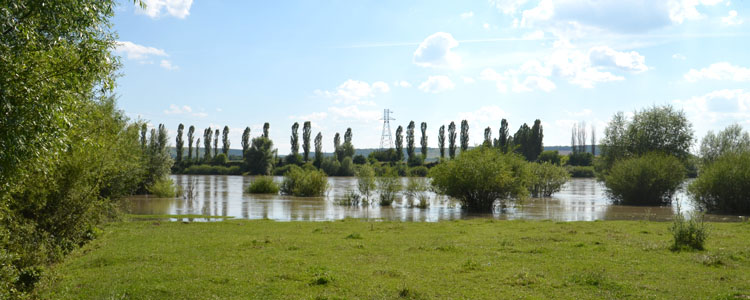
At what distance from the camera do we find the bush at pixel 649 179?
42.6 m

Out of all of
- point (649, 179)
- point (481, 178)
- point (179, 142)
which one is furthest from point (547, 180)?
point (179, 142)

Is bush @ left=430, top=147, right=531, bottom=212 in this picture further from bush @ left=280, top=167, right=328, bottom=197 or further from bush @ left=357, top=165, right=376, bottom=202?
bush @ left=280, top=167, right=328, bottom=197

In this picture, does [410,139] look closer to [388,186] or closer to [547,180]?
[547,180]

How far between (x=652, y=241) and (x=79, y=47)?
60.9 ft

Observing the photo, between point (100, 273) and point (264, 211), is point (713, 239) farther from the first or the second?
point (264, 211)

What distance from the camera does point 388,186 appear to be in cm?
4419

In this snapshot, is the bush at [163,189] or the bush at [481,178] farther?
the bush at [163,189]

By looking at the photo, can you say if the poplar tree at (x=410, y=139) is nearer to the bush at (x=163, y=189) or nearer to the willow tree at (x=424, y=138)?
the willow tree at (x=424, y=138)

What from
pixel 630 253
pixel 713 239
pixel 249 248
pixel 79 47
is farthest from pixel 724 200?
pixel 79 47

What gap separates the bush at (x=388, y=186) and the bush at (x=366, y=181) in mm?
710

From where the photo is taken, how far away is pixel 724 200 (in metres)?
36.3

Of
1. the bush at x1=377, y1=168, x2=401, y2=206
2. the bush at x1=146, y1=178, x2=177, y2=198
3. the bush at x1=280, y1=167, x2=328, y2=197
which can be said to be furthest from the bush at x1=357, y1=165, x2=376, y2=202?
the bush at x1=146, y1=178, x2=177, y2=198

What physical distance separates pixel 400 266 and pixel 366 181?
30.3 m

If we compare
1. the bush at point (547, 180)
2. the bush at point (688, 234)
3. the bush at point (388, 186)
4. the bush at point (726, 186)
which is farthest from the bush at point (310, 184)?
the bush at point (688, 234)
